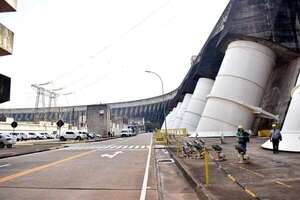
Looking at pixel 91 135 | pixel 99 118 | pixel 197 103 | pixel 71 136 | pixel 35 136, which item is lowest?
pixel 35 136

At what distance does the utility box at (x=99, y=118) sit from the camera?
258 feet

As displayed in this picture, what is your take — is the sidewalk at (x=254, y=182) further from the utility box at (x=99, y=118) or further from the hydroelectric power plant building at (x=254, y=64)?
the utility box at (x=99, y=118)

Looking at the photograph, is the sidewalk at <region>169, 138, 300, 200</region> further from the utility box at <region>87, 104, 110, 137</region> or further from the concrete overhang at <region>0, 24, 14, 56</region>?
the utility box at <region>87, 104, 110, 137</region>

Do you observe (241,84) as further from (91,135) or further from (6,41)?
(91,135)

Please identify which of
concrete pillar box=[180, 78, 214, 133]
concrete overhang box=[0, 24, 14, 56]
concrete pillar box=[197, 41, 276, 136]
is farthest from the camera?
concrete pillar box=[180, 78, 214, 133]

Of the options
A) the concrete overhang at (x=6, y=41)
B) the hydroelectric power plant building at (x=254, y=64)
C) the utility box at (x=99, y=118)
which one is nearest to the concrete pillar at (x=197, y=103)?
the utility box at (x=99, y=118)

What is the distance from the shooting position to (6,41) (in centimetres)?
2103

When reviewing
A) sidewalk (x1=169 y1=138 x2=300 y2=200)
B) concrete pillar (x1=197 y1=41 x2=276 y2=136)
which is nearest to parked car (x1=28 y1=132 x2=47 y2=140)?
concrete pillar (x1=197 y1=41 x2=276 y2=136)

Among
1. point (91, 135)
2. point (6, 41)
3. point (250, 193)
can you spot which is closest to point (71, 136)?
point (91, 135)

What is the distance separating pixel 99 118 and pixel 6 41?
199 ft

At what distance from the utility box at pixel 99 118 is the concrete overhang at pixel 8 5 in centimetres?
5720

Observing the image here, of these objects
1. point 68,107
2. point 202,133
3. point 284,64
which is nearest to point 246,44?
point 284,64

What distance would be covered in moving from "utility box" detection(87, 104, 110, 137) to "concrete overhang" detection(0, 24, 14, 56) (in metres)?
56.7

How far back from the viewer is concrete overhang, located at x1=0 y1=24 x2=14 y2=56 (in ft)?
67.0
